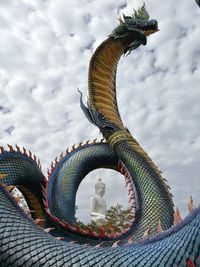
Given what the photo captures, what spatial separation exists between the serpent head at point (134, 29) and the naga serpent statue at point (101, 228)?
0.08ft

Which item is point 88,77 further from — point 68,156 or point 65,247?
point 65,247

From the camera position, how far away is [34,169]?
790cm

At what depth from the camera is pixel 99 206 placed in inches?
459

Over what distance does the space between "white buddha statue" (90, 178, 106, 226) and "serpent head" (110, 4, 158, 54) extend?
486 cm

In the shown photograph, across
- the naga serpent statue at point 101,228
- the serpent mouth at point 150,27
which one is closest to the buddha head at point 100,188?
the naga serpent statue at point 101,228

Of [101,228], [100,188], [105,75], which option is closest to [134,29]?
[105,75]

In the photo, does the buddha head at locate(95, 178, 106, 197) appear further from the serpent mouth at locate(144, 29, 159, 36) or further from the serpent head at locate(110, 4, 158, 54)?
the serpent mouth at locate(144, 29, 159, 36)

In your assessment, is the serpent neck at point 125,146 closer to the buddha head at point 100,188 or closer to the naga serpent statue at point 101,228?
the naga serpent statue at point 101,228

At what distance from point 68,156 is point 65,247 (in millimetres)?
5788

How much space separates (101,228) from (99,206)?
641 cm

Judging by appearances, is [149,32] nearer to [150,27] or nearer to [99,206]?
[150,27]

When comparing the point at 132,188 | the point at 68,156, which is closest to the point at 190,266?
the point at 132,188

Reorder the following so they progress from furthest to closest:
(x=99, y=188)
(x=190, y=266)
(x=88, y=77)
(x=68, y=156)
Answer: (x=99, y=188) < (x=88, y=77) < (x=68, y=156) < (x=190, y=266)

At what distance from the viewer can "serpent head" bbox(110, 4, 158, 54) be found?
376 inches
